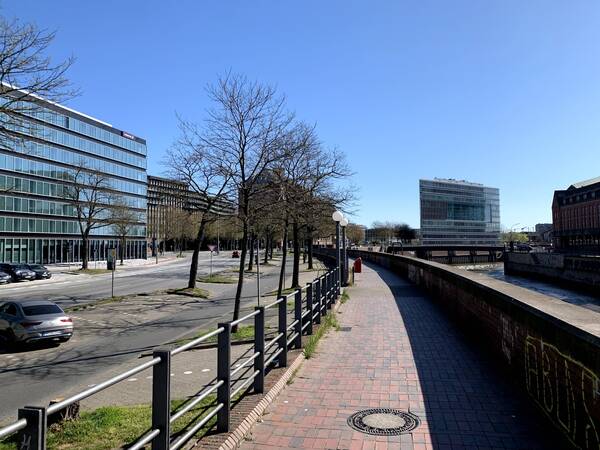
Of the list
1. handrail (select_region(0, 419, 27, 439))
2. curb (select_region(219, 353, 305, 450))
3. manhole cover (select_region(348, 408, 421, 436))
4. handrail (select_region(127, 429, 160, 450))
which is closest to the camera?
handrail (select_region(0, 419, 27, 439))

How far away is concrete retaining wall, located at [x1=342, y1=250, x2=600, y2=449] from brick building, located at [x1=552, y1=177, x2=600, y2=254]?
10183cm

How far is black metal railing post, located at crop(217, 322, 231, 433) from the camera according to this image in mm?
4711

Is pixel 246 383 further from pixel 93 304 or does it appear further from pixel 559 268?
pixel 559 268

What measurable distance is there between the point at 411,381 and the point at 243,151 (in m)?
9.90

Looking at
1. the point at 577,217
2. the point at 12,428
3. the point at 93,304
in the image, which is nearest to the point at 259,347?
the point at 12,428

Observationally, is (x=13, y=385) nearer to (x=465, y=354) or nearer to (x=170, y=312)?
(x=465, y=354)

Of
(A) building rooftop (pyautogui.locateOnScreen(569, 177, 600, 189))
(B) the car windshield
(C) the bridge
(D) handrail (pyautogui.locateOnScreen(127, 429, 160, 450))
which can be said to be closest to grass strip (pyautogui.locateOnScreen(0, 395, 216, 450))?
(D) handrail (pyautogui.locateOnScreen(127, 429, 160, 450))

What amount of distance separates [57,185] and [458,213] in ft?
352

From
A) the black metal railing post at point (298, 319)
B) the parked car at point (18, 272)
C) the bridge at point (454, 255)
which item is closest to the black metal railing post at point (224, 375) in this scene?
the black metal railing post at point (298, 319)

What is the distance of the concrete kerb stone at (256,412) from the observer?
15.3 feet

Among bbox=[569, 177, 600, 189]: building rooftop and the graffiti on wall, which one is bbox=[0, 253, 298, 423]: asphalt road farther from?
bbox=[569, 177, 600, 189]: building rooftop

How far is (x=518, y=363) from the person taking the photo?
6.89m

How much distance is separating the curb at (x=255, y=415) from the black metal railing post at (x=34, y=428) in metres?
2.42

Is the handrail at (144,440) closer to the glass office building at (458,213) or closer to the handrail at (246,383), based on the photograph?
the handrail at (246,383)
